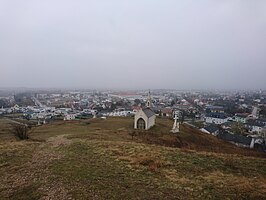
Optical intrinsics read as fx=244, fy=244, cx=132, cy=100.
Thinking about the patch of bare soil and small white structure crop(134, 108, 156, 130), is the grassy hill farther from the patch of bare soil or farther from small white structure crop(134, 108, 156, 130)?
small white structure crop(134, 108, 156, 130)

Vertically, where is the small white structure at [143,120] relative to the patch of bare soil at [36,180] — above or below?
below

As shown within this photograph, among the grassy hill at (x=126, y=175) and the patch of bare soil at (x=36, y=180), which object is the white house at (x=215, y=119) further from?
the patch of bare soil at (x=36, y=180)

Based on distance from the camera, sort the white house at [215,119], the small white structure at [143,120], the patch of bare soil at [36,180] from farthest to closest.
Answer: the white house at [215,119] → the small white structure at [143,120] → the patch of bare soil at [36,180]

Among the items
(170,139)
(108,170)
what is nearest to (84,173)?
(108,170)

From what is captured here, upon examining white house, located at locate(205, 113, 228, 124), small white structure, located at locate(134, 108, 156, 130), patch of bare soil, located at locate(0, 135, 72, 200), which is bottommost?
white house, located at locate(205, 113, 228, 124)

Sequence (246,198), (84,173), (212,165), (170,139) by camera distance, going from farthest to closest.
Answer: (170,139) → (212,165) → (84,173) → (246,198)

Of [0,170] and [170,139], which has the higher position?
[0,170]

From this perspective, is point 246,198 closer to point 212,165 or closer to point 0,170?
point 212,165

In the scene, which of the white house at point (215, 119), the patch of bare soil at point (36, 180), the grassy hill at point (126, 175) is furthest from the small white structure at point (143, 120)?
the white house at point (215, 119)

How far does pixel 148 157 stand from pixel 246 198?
262 inches

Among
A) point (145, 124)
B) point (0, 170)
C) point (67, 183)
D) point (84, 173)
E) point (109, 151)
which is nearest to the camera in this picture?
point (67, 183)

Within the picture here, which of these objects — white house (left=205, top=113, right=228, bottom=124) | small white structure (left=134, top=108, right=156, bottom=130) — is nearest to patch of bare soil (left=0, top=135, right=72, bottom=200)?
small white structure (left=134, top=108, right=156, bottom=130)

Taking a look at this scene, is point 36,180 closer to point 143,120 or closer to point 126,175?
point 126,175

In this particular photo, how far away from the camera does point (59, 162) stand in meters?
14.1
